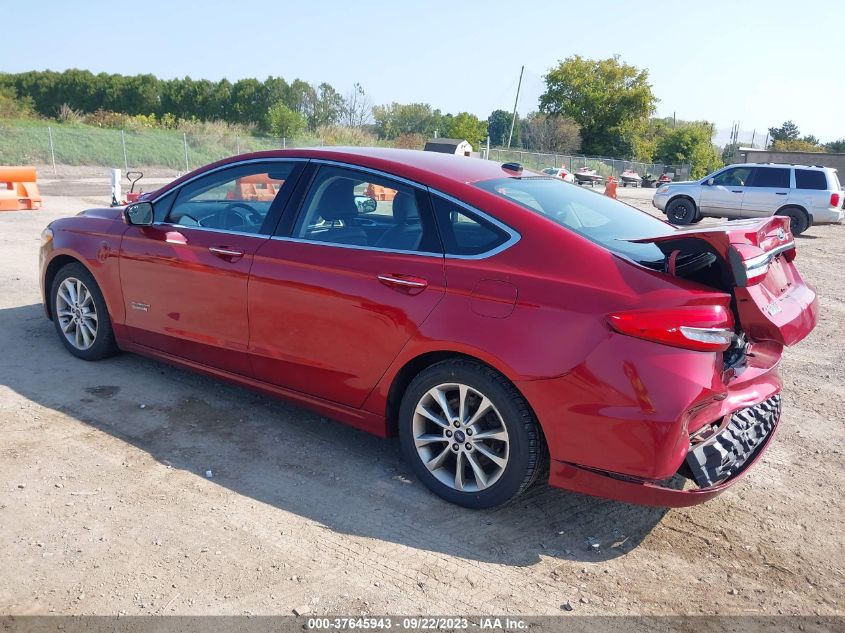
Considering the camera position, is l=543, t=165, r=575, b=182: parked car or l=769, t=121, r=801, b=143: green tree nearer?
l=543, t=165, r=575, b=182: parked car

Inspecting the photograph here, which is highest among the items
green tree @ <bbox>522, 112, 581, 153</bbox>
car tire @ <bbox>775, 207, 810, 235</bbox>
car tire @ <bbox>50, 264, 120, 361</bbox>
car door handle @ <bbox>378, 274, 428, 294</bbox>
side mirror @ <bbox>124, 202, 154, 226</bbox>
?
green tree @ <bbox>522, 112, 581, 153</bbox>

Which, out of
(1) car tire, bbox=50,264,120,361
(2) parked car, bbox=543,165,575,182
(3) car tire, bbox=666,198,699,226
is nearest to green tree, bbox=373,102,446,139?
(2) parked car, bbox=543,165,575,182

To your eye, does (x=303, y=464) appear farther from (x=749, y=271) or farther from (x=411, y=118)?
(x=411, y=118)

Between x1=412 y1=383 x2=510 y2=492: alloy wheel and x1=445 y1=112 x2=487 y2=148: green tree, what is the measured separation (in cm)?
5025

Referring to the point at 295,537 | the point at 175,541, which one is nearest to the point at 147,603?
the point at 175,541

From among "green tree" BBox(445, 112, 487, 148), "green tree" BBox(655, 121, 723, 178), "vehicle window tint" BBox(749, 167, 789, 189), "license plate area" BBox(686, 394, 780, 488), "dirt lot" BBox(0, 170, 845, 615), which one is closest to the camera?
"dirt lot" BBox(0, 170, 845, 615)

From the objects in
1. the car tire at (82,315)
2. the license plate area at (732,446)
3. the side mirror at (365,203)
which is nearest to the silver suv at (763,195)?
the license plate area at (732,446)

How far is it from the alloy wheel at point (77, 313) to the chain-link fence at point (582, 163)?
1312 inches

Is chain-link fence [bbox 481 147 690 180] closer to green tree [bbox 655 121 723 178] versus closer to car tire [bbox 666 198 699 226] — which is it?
green tree [bbox 655 121 723 178]

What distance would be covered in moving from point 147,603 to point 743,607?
239 cm

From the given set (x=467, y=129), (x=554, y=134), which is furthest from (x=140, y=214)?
(x=554, y=134)

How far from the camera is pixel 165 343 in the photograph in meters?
4.58

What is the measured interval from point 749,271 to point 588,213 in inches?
39.8

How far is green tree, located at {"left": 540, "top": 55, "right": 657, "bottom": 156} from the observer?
212 ft
